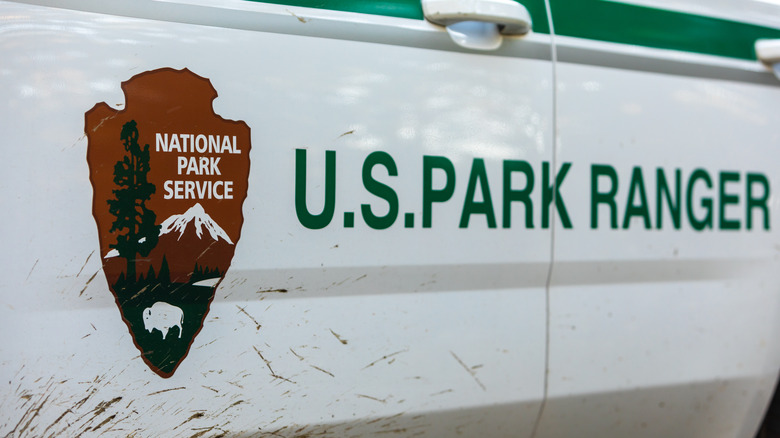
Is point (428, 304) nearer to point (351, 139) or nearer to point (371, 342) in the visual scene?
point (371, 342)

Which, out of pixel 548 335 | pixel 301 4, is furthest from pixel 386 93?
pixel 548 335

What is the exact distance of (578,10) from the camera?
6.55 ft

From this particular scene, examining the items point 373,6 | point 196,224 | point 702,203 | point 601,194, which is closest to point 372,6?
point 373,6

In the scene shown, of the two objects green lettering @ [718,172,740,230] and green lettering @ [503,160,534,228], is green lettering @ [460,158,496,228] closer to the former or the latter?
green lettering @ [503,160,534,228]

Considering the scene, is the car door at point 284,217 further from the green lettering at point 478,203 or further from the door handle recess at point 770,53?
the door handle recess at point 770,53

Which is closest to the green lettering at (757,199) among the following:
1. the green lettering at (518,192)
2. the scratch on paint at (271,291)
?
the green lettering at (518,192)

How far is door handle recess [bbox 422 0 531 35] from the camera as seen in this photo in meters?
1.80

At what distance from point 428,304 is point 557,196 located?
0.48 metres

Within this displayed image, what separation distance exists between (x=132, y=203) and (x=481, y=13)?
3.28 ft

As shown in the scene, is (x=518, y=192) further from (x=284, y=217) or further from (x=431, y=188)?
(x=284, y=217)

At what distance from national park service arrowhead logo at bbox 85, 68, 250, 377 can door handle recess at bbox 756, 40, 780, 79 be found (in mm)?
1717

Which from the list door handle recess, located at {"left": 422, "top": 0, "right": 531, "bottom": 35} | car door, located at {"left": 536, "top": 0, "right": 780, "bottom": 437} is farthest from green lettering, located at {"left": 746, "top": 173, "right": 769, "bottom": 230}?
door handle recess, located at {"left": 422, "top": 0, "right": 531, "bottom": 35}

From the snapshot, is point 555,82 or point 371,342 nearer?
point 371,342

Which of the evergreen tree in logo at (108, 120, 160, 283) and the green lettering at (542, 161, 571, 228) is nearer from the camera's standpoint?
the evergreen tree in logo at (108, 120, 160, 283)
